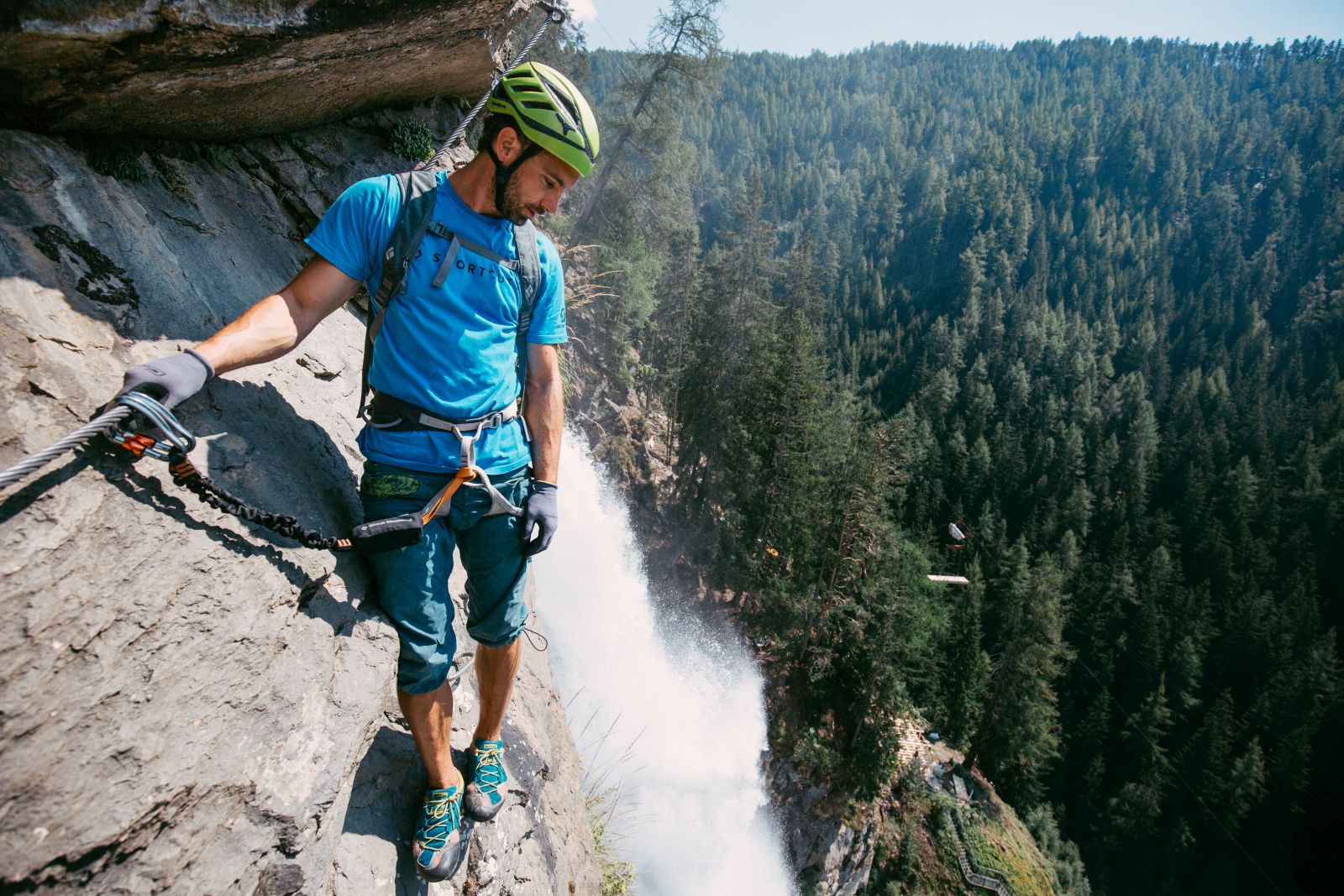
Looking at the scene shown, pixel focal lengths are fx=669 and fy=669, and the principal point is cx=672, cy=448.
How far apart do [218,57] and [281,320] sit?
1.54m

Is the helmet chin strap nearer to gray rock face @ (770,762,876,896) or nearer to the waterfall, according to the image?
the waterfall

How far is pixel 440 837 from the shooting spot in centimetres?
290

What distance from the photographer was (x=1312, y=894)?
154ft

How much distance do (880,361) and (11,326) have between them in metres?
99.6

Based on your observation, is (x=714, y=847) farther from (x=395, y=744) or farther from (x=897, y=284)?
(x=897, y=284)

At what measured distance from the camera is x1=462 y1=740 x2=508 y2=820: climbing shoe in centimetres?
313

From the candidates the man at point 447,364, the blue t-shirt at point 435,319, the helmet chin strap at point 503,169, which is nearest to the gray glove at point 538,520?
the man at point 447,364

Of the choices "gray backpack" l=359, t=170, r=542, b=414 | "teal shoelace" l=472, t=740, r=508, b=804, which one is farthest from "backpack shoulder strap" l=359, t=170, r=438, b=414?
"teal shoelace" l=472, t=740, r=508, b=804

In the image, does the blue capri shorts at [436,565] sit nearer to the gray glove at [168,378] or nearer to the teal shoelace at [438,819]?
the teal shoelace at [438,819]

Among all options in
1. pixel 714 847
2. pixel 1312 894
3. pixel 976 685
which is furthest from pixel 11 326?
pixel 1312 894

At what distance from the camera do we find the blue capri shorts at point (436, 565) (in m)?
2.77

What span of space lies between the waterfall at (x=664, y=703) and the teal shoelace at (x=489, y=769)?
14330mm

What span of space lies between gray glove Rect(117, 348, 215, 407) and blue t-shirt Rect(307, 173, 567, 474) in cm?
66

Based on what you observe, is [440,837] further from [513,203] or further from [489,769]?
[513,203]
